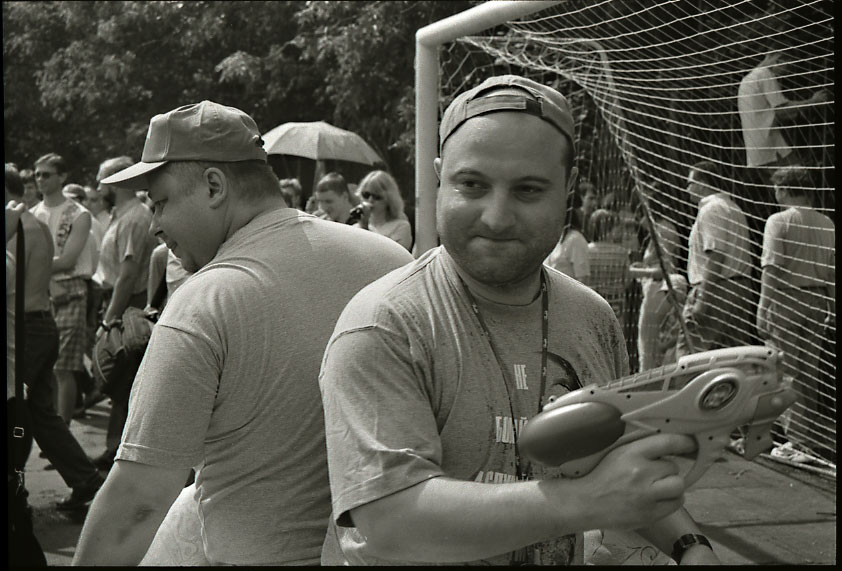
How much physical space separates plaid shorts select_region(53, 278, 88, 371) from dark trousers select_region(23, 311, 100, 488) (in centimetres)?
183

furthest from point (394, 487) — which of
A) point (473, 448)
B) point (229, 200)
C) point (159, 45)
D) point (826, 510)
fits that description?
point (159, 45)

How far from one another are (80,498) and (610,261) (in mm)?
4559

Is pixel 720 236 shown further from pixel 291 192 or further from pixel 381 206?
pixel 291 192

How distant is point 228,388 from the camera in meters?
2.26

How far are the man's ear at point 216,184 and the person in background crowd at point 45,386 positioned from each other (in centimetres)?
381

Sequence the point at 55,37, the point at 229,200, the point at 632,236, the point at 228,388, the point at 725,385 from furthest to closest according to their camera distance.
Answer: the point at 55,37
the point at 632,236
the point at 229,200
the point at 228,388
the point at 725,385

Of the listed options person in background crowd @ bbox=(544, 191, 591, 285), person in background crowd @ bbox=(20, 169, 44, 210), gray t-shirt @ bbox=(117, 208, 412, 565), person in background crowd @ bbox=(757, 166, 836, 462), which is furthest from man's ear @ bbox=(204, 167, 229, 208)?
person in background crowd @ bbox=(20, 169, 44, 210)

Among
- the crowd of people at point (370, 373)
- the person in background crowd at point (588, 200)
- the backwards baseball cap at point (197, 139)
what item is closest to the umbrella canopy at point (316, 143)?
the person in background crowd at point (588, 200)

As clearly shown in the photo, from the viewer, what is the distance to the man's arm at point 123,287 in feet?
23.1

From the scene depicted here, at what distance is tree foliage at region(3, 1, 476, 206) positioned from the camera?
575 inches

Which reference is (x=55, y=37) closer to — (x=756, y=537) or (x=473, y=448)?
(x=756, y=537)

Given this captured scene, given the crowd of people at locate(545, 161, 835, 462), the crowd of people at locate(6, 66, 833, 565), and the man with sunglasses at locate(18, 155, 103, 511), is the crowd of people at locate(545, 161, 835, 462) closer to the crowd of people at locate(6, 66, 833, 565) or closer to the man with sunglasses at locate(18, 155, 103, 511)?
the man with sunglasses at locate(18, 155, 103, 511)

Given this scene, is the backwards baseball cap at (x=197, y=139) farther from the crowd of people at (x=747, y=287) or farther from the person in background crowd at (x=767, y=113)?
the person in background crowd at (x=767, y=113)

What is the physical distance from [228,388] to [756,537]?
13.2 feet
